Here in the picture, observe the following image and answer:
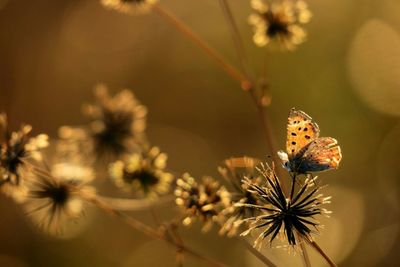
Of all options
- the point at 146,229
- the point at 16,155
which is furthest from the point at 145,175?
the point at 16,155

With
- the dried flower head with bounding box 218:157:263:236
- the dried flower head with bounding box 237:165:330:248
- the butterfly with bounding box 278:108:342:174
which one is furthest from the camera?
the dried flower head with bounding box 218:157:263:236

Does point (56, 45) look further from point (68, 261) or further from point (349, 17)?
point (349, 17)

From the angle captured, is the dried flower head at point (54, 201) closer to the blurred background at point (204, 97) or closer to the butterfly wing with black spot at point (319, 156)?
the butterfly wing with black spot at point (319, 156)

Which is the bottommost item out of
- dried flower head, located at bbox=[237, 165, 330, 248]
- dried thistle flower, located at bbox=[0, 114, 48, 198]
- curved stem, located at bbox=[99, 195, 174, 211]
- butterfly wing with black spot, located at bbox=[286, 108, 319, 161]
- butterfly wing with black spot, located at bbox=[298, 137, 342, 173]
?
dried flower head, located at bbox=[237, 165, 330, 248]

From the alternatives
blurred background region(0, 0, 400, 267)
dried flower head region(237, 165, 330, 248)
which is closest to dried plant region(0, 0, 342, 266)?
dried flower head region(237, 165, 330, 248)

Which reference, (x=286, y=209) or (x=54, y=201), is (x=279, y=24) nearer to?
(x=286, y=209)

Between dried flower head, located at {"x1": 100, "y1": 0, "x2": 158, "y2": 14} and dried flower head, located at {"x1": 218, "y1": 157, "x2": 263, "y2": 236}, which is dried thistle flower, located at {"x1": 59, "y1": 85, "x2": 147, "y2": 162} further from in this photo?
dried flower head, located at {"x1": 218, "y1": 157, "x2": 263, "y2": 236}
